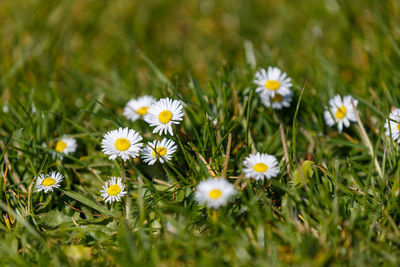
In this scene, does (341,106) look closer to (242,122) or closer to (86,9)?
(242,122)

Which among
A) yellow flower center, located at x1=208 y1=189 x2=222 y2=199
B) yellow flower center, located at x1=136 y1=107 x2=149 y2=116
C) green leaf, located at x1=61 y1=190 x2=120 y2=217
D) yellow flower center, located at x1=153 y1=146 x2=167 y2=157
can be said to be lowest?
green leaf, located at x1=61 y1=190 x2=120 y2=217

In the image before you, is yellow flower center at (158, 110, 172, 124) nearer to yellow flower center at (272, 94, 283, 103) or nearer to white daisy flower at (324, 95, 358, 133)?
yellow flower center at (272, 94, 283, 103)

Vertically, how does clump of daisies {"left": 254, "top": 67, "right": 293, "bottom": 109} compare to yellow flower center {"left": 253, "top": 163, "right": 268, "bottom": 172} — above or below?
above

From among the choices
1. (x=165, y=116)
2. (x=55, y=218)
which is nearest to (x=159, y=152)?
(x=165, y=116)

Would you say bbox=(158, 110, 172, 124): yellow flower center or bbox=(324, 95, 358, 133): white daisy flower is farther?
bbox=(324, 95, 358, 133): white daisy flower

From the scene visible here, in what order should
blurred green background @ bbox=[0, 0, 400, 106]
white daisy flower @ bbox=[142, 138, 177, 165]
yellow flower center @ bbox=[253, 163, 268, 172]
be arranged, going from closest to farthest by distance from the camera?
yellow flower center @ bbox=[253, 163, 268, 172]
white daisy flower @ bbox=[142, 138, 177, 165]
blurred green background @ bbox=[0, 0, 400, 106]

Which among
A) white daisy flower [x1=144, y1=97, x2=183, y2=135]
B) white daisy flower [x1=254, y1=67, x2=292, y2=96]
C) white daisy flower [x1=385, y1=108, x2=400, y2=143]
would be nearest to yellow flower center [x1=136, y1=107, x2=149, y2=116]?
white daisy flower [x1=144, y1=97, x2=183, y2=135]
